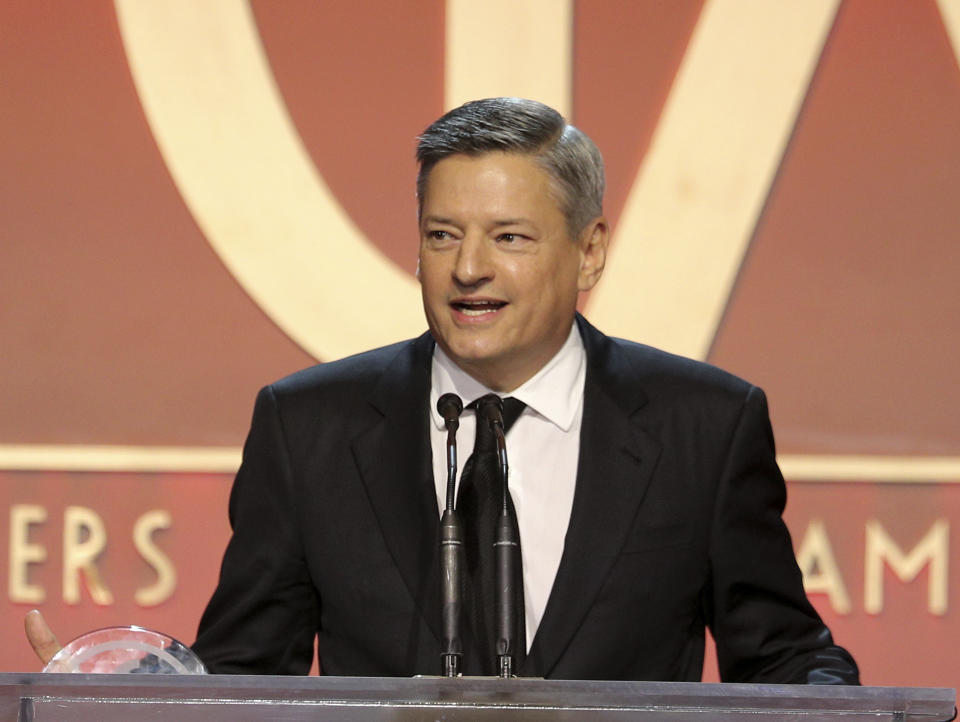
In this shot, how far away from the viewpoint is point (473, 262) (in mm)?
2131

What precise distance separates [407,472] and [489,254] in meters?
0.38

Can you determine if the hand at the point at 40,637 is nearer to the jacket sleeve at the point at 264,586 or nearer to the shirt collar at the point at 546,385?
the jacket sleeve at the point at 264,586

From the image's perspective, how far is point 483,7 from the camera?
11.0ft

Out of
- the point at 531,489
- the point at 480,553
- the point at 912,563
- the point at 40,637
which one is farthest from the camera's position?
the point at 912,563

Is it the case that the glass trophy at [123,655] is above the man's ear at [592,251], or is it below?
below

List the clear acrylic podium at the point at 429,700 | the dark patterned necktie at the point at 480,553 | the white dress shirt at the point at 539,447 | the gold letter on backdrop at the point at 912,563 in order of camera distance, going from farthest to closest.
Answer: the gold letter on backdrop at the point at 912,563
the white dress shirt at the point at 539,447
the dark patterned necktie at the point at 480,553
the clear acrylic podium at the point at 429,700

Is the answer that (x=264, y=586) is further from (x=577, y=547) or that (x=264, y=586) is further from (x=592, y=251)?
(x=592, y=251)

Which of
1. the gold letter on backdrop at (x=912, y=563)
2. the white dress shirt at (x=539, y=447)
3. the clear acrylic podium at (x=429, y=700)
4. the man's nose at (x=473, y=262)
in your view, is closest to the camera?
the clear acrylic podium at (x=429, y=700)

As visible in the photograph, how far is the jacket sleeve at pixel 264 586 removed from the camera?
2193mm

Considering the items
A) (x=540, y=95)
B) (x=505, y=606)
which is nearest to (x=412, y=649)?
(x=505, y=606)

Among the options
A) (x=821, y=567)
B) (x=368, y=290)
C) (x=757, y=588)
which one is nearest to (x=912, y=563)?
(x=821, y=567)

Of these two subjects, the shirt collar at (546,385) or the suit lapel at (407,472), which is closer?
the suit lapel at (407,472)

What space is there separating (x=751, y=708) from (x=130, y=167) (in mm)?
2345

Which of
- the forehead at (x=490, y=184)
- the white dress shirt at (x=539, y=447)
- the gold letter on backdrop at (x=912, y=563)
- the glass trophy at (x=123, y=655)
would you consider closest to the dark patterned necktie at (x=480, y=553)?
the white dress shirt at (x=539, y=447)
